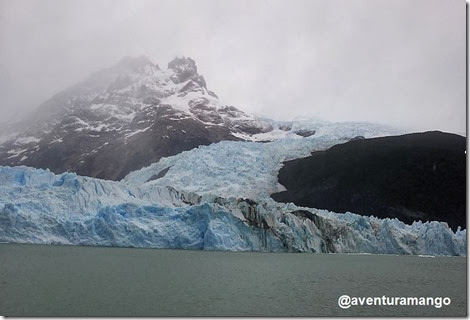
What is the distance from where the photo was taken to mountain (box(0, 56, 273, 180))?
80.4 metres

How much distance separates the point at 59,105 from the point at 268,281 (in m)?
90.4

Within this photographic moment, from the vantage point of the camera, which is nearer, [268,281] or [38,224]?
[268,281]

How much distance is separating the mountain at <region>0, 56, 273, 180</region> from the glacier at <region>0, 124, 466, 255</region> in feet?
135

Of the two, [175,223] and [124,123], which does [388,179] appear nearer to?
[175,223]

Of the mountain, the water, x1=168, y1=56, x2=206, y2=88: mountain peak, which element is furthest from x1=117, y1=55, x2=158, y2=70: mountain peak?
the water

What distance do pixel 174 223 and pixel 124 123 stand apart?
67.9 m

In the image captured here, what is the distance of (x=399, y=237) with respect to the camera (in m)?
32.1

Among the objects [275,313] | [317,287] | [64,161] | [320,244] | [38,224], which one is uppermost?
[275,313]

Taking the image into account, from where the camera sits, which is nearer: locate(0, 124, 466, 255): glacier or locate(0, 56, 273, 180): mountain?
locate(0, 124, 466, 255): glacier

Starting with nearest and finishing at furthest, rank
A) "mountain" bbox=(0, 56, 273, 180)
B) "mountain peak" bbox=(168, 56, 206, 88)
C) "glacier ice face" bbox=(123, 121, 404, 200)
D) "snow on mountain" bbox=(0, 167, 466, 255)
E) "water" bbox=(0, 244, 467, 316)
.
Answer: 1. "water" bbox=(0, 244, 467, 316)
2. "snow on mountain" bbox=(0, 167, 466, 255)
3. "glacier ice face" bbox=(123, 121, 404, 200)
4. "mountain" bbox=(0, 56, 273, 180)
5. "mountain peak" bbox=(168, 56, 206, 88)

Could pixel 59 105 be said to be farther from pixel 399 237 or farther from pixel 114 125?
pixel 399 237

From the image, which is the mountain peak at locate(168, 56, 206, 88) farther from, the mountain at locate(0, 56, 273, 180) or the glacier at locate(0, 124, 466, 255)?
the glacier at locate(0, 124, 466, 255)

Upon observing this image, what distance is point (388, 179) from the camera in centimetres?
5484

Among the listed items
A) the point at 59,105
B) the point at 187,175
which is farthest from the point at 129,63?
the point at 187,175
